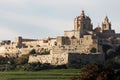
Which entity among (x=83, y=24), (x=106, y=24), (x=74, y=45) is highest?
(x=106, y=24)

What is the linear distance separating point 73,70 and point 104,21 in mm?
23341

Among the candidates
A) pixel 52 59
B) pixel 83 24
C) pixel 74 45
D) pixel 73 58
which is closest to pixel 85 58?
pixel 73 58

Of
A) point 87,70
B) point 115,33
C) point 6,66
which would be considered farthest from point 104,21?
point 87,70

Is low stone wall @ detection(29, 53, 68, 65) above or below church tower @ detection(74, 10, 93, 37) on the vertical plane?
below

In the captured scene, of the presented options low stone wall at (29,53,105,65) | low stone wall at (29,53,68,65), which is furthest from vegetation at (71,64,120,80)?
low stone wall at (29,53,68,65)

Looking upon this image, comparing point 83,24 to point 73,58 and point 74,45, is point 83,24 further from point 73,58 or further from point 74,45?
point 73,58

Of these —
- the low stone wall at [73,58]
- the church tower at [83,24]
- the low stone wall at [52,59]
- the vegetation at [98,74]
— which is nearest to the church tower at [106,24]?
the church tower at [83,24]

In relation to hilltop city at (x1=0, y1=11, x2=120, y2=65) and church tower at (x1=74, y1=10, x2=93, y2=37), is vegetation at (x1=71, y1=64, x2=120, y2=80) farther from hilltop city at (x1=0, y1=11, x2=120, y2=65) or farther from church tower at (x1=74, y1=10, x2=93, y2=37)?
church tower at (x1=74, y1=10, x2=93, y2=37)

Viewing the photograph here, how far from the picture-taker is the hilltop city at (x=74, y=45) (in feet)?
238

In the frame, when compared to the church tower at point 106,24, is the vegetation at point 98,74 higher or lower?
lower

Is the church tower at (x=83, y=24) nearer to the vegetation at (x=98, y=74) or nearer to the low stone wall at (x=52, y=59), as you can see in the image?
the low stone wall at (x=52, y=59)

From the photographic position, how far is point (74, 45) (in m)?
78.5

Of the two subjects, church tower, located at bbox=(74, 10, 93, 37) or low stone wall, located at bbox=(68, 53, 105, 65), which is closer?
low stone wall, located at bbox=(68, 53, 105, 65)

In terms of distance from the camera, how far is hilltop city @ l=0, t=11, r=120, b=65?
72500mm
